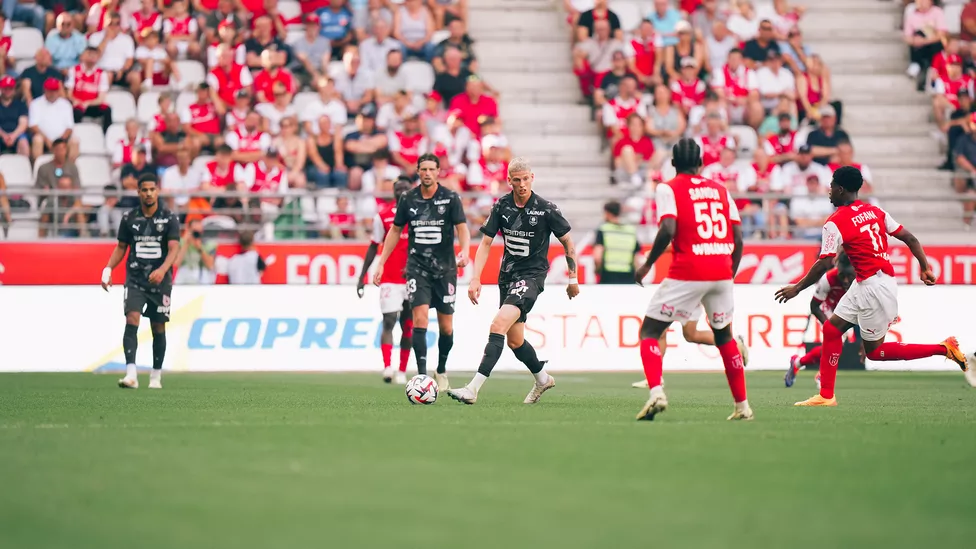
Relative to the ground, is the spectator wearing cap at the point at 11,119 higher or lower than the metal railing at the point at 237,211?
higher

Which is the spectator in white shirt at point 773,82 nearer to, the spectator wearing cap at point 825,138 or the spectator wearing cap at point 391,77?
the spectator wearing cap at point 825,138

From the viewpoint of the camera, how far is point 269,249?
72.4ft

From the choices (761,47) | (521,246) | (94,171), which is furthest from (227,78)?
(521,246)

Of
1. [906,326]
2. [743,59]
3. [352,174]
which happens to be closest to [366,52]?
[352,174]

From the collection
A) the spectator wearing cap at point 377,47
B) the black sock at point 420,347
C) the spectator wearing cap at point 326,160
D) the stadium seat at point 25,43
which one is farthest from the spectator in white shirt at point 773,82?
the black sock at point 420,347

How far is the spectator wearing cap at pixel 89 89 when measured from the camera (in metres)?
24.3

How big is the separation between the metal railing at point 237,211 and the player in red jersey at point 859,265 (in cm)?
938

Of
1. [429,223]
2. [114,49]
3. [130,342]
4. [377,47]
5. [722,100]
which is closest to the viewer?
[429,223]

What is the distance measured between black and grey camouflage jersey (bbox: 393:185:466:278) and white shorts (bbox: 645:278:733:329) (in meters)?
4.17

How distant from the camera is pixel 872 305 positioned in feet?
42.5

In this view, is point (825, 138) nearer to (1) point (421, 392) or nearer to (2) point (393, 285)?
(2) point (393, 285)

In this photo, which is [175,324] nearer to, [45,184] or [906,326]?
[45,184]

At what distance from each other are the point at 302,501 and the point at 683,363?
48.9ft

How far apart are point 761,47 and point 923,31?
399 cm
